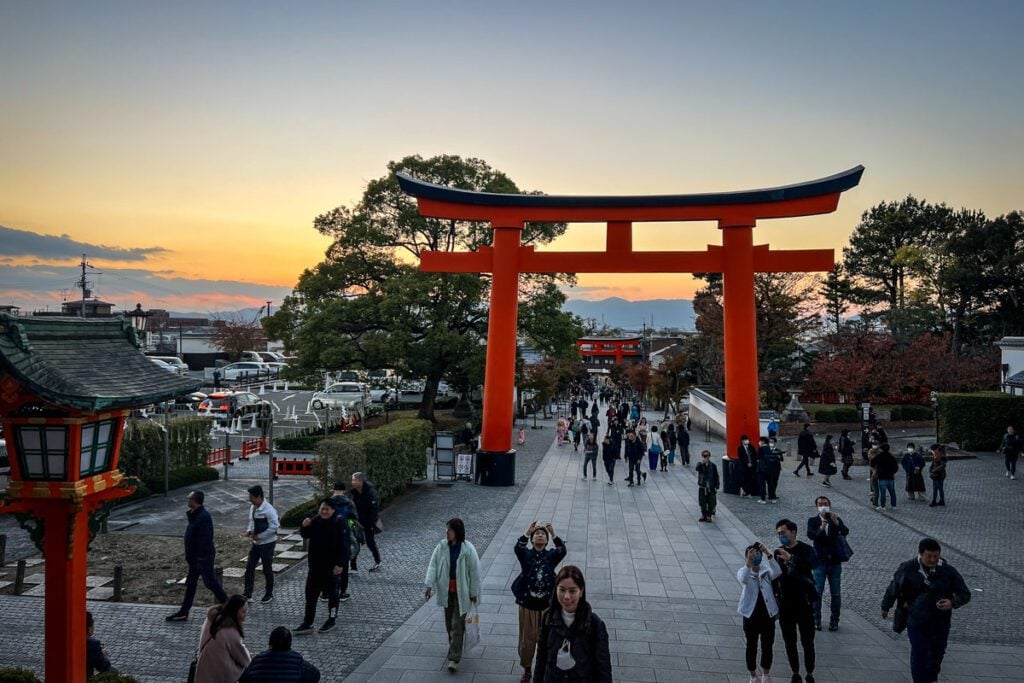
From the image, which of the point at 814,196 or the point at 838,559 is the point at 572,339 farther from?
the point at 838,559

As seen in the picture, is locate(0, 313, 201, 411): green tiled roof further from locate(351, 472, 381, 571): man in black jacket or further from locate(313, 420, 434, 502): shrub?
locate(313, 420, 434, 502): shrub

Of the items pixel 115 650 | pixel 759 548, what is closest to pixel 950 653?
pixel 759 548

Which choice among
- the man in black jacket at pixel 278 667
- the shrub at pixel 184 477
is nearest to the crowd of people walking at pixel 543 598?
the man in black jacket at pixel 278 667

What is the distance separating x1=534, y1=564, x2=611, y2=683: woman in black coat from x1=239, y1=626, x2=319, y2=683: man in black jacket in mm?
1619

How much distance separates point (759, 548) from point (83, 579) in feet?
20.0

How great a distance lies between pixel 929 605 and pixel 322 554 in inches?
245

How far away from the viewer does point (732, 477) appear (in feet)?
53.5

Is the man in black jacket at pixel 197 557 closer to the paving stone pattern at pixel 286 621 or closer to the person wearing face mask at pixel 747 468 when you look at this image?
the paving stone pattern at pixel 286 621

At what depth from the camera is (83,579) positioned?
5.45 metres

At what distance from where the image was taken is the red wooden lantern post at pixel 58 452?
4.98 meters

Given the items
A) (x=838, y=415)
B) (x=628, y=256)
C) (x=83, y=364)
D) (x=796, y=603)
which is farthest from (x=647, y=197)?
(x=838, y=415)

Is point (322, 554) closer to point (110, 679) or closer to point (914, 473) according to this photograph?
point (110, 679)

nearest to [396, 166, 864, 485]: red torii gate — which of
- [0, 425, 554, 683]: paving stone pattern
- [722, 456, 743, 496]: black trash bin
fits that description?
[722, 456, 743, 496]: black trash bin

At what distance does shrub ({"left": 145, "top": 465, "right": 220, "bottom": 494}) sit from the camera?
16.1 m
